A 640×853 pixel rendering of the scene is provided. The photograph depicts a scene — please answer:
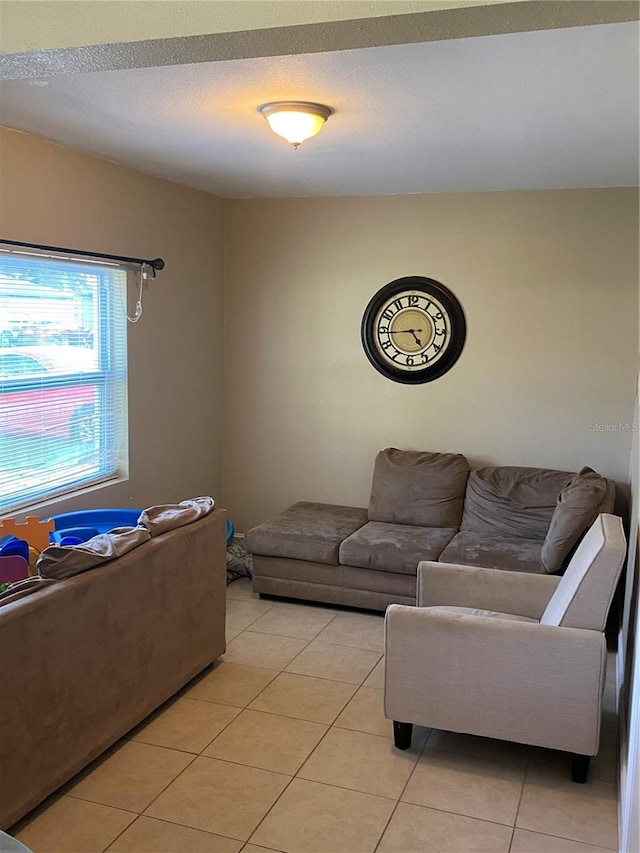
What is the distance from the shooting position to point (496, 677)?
10.1 ft

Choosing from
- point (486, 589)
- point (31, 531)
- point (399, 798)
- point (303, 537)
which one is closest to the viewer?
point (399, 798)

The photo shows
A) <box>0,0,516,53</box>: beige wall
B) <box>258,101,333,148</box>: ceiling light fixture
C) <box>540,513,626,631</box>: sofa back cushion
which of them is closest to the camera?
<box>0,0,516,53</box>: beige wall

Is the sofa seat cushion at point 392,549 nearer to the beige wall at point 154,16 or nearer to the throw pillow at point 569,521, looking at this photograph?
the throw pillow at point 569,521

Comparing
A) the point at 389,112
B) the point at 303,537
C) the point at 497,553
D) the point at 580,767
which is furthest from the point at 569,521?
the point at 389,112

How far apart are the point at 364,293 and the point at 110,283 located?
1719 millimetres

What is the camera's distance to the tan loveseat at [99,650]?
2.69 metres

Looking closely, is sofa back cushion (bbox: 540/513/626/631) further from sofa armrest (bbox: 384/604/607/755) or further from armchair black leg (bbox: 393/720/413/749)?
armchair black leg (bbox: 393/720/413/749)

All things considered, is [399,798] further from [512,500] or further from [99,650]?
[512,500]

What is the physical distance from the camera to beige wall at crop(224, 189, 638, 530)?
5.04 m

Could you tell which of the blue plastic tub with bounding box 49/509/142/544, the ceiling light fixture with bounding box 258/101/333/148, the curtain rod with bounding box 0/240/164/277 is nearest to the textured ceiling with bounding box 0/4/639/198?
the ceiling light fixture with bounding box 258/101/333/148

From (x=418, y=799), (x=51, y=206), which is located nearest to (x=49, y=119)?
(x=51, y=206)

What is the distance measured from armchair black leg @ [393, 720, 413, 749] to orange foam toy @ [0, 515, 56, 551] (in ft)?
5.93

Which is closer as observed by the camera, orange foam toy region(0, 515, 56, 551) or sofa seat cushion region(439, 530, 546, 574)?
orange foam toy region(0, 515, 56, 551)

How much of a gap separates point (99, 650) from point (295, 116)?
7.15ft
